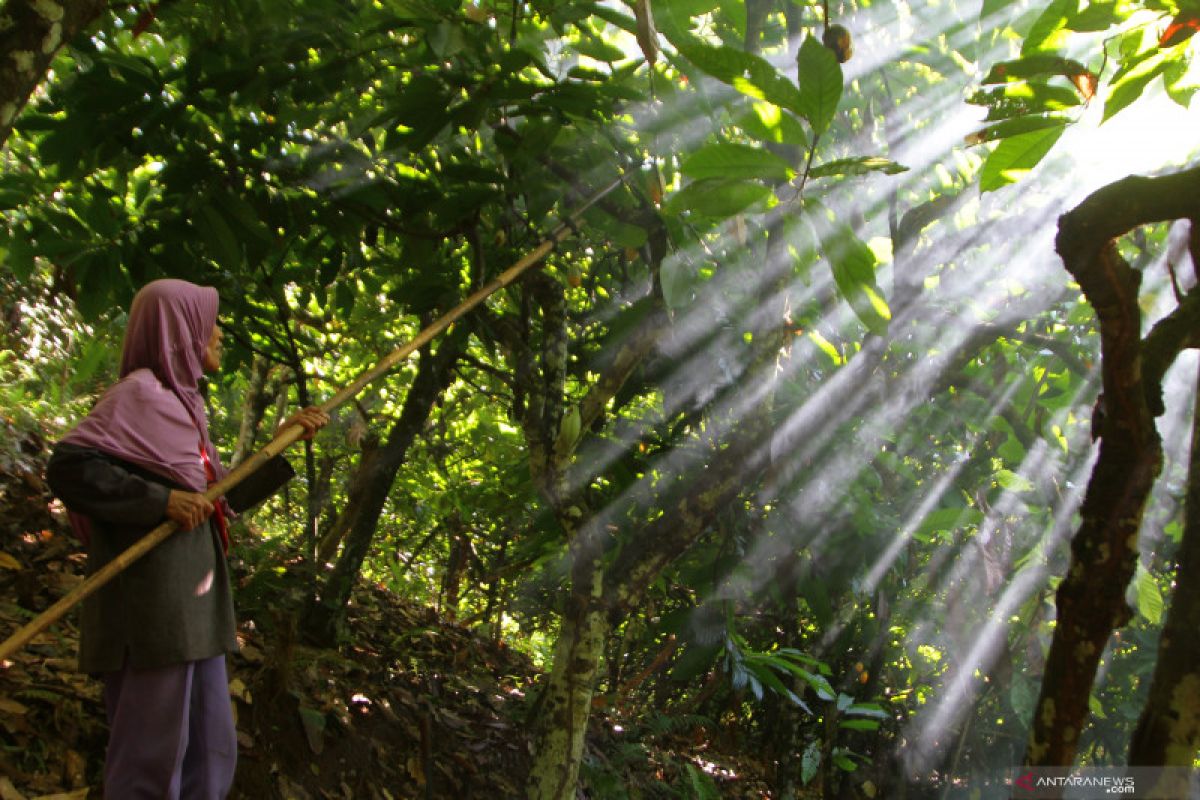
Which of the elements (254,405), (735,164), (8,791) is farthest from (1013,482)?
(254,405)

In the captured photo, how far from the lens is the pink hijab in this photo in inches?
70.1

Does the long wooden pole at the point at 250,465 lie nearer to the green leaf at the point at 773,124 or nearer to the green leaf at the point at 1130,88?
the green leaf at the point at 773,124

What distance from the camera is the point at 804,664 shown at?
3.64 meters

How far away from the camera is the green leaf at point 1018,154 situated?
40.9 inches

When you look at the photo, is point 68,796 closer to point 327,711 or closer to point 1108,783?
point 327,711

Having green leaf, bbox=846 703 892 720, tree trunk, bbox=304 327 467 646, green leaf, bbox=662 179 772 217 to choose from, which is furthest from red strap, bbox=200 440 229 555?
green leaf, bbox=846 703 892 720

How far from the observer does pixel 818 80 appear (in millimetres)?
854

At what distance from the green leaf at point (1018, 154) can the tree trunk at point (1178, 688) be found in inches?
19.2

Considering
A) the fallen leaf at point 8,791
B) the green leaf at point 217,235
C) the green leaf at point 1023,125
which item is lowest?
the fallen leaf at point 8,791

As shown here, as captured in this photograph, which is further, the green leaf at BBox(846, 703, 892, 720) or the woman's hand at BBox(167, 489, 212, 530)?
the green leaf at BBox(846, 703, 892, 720)

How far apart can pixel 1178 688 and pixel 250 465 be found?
62.8 inches

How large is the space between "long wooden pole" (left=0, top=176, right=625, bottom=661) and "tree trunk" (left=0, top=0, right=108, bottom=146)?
31.5 inches

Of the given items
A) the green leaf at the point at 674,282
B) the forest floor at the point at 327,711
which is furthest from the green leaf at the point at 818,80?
the forest floor at the point at 327,711

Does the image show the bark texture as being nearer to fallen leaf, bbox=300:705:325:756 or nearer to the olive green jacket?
the olive green jacket
